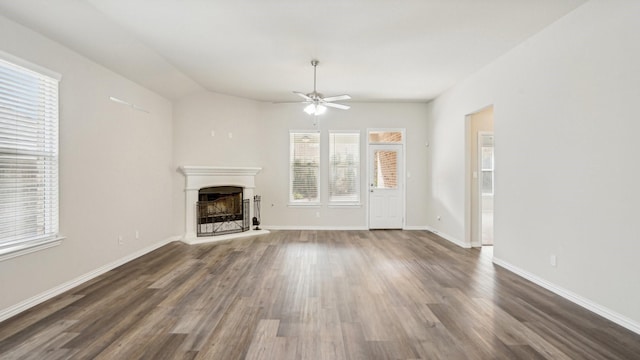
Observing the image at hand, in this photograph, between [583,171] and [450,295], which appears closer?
[583,171]

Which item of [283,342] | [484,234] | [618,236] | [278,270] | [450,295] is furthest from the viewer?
[484,234]

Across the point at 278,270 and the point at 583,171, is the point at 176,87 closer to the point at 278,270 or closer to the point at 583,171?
the point at 278,270

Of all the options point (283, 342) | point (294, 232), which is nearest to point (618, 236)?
point (283, 342)

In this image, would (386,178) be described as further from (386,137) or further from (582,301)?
(582,301)

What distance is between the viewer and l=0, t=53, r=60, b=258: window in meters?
2.69

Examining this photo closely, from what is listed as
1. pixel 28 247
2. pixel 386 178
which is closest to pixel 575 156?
pixel 386 178

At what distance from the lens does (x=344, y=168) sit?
689cm

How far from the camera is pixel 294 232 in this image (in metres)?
6.52

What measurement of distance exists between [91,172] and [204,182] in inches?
93.8

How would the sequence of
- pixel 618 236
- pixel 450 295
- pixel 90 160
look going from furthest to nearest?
1. pixel 90 160
2. pixel 450 295
3. pixel 618 236

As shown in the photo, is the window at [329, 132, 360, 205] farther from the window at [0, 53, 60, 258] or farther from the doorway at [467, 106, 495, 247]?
the window at [0, 53, 60, 258]

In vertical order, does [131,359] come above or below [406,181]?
below

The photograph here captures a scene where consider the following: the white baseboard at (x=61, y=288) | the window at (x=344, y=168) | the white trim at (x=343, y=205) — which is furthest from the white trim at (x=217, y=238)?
the window at (x=344, y=168)

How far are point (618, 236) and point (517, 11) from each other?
2.31 meters
